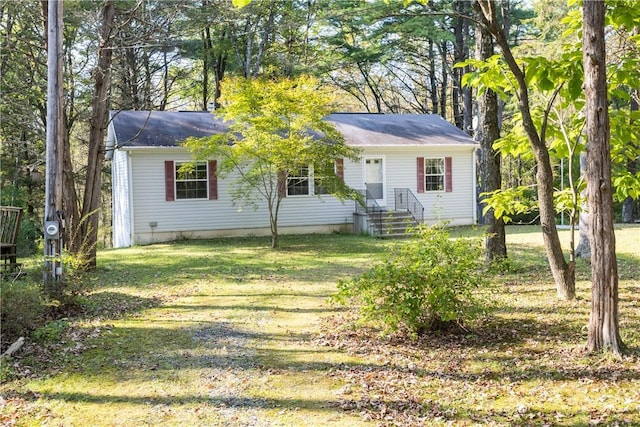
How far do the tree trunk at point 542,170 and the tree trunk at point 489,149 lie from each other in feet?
7.33

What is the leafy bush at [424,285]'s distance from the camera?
5.22 metres

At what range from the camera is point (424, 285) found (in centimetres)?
526

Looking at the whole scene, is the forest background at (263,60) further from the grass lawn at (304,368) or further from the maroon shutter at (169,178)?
the grass lawn at (304,368)

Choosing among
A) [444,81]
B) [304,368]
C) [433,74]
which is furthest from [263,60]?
[304,368]

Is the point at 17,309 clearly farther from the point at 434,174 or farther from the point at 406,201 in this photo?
the point at 434,174

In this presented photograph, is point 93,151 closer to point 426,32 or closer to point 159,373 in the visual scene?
point 159,373

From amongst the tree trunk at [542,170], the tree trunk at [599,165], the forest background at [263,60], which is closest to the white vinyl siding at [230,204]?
the forest background at [263,60]

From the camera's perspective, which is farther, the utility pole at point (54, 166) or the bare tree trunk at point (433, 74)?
the bare tree trunk at point (433, 74)

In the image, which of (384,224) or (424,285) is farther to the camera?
(384,224)

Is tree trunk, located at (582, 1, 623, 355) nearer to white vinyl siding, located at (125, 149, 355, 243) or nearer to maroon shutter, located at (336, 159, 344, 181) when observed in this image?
maroon shutter, located at (336, 159, 344, 181)

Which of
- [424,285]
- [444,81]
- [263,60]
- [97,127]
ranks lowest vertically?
[424,285]

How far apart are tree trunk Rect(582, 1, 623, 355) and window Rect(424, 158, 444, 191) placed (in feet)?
48.3

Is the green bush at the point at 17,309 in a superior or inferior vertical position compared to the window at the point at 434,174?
inferior

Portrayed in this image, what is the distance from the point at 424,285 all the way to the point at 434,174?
1449 centimetres
